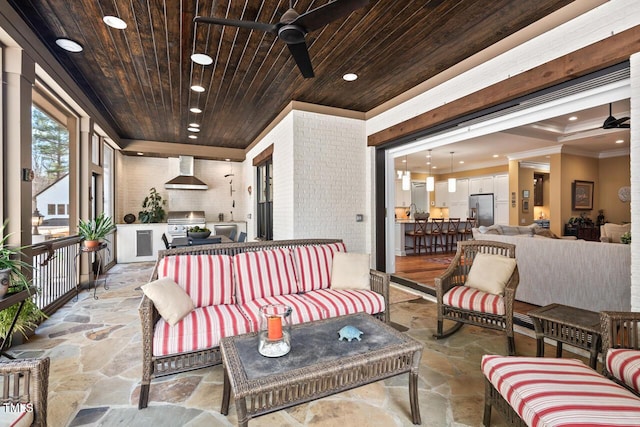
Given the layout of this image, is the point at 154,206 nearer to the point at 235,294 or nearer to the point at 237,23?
the point at 235,294

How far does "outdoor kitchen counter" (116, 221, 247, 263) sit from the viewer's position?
6.84m

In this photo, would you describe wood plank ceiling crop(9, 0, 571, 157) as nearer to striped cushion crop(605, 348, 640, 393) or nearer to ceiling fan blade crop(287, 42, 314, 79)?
ceiling fan blade crop(287, 42, 314, 79)

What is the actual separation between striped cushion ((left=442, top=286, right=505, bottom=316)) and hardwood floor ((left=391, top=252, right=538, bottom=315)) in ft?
4.12

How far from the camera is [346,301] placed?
101 inches

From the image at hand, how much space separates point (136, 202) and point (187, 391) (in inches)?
275

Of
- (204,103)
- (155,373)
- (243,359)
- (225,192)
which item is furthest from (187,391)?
(225,192)

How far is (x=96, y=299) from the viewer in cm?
413

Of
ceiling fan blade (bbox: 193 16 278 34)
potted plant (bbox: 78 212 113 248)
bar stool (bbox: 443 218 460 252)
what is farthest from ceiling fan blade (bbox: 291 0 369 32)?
bar stool (bbox: 443 218 460 252)

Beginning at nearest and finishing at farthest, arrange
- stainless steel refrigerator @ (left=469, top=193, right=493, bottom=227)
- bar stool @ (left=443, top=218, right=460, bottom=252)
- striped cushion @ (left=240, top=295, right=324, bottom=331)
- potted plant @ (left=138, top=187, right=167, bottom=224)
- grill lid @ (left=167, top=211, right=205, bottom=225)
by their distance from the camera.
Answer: striped cushion @ (left=240, top=295, right=324, bottom=331), grill lid @ (left=167, top=211, right=205, bottom=225), potted plant @ (left=138, top=187, right=167, bottom=224), bar stool @ (left=443, top=218, right=460, bottom=252), stainless steel refrigerator @ (left=469, top=193, right=493, bottom=227)

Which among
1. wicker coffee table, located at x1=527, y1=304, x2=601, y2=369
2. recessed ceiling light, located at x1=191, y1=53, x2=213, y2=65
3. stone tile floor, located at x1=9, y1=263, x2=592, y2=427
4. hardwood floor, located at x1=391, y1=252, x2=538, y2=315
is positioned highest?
recessed ceiling light, located at x1=191, y1=53, x2=213, y2=65

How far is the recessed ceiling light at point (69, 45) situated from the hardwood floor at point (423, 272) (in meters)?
5.06

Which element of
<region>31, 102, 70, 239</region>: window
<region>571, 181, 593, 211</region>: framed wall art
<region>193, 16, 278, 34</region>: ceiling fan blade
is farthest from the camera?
<region>571, 181, 593, 211</region>: framed wall art

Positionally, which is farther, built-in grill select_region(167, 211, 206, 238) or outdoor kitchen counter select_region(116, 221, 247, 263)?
built-in grill select_region(167, 211, 206, 238)

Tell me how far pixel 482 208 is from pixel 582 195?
2.56m
